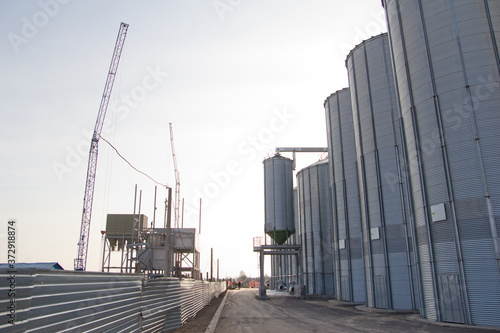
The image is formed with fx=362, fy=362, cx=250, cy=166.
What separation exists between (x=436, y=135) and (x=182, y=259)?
52.8m

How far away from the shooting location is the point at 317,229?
5247 centimetres

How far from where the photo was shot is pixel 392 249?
27.8 m

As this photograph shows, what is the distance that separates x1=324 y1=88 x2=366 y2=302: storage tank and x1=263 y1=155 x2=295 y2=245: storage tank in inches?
537

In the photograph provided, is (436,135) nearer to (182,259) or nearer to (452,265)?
(452,265)

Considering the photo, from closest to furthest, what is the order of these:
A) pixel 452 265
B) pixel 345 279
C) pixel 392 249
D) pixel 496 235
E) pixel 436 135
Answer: pixel 496 235, pixel 452 265, pixel 436 135, pixel 392 249, pixel 345 279

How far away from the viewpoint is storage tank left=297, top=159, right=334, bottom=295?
50656 mm

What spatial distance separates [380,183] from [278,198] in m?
24.8

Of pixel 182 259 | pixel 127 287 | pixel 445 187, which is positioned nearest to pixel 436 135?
pixel 445 187

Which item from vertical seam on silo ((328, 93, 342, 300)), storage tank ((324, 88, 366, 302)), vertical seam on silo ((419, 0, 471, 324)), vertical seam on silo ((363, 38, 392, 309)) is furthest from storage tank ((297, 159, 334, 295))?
vertical seam on silo ((419, 0, 471, 324))

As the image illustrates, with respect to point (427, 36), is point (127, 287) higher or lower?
lower

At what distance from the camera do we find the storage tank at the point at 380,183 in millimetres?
27141

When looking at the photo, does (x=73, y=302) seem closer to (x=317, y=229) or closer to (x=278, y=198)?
(x=278, y=198)

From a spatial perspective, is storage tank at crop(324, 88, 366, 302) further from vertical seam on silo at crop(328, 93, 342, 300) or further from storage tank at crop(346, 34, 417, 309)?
storage tank at crop(346, 34, 417, 309)

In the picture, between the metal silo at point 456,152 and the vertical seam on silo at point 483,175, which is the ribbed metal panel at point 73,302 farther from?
the vertical seam on silo at point 483,175
